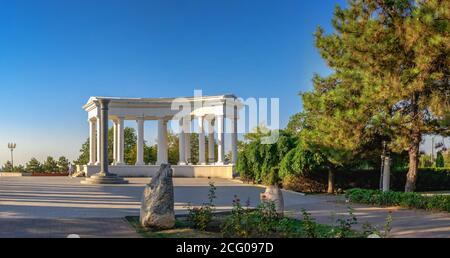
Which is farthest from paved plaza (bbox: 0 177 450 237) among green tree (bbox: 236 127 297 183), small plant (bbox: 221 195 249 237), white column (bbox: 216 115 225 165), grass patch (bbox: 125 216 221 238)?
white column (bbox: 216 115 225 165)

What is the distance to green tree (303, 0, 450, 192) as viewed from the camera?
18.6 m

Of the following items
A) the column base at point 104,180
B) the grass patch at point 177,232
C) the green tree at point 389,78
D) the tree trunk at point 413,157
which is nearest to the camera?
the grass patch at point 177,232

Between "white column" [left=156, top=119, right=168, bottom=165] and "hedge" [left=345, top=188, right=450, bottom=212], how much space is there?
34.1 meters


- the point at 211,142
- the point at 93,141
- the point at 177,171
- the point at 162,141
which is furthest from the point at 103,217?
the point at 93,141

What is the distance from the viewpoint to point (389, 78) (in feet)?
65.5

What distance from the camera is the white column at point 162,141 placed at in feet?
180

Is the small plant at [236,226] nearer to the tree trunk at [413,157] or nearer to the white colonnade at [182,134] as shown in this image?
the tree trunk at [413,157]

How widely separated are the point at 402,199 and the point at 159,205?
11.2 m

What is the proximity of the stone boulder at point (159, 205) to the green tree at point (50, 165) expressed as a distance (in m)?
55.3

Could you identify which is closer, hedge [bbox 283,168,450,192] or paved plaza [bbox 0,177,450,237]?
paved plaza [bbox 0,177,450,237]

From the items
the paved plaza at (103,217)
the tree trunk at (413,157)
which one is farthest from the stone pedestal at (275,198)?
the tree trunk at (413,157)

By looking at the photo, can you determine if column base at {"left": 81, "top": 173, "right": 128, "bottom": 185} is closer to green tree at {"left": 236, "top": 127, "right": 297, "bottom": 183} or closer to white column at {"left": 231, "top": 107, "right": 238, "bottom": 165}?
green tree at {"left": 236, "top": 127, "right": 297, "bottom": 183}

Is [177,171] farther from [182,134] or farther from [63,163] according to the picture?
[63,163]
